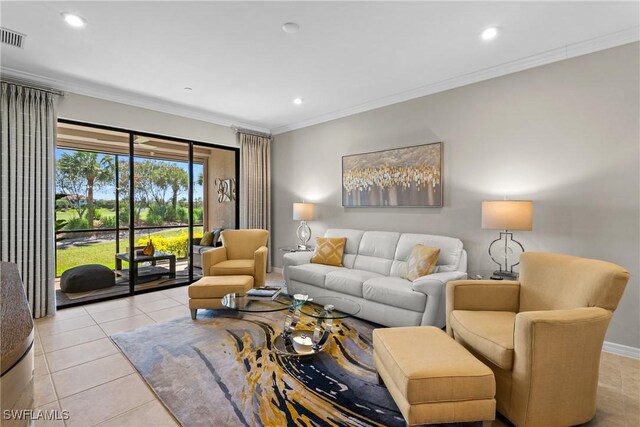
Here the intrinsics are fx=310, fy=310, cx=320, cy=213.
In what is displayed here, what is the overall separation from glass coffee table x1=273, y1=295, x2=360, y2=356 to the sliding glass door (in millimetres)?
2858

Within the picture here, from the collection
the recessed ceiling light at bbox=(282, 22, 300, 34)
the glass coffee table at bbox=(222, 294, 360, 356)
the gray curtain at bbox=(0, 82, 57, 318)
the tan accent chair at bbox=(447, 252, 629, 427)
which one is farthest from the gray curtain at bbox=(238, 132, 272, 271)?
the tan accent chair at bbox=(447, 252, 629, 427)

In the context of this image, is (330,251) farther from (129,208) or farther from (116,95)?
(116,95)

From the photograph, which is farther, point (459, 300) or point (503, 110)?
point (503, 110)

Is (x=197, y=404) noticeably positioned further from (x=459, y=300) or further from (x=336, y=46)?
(x=336, y=46)

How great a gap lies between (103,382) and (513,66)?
4.51 meters

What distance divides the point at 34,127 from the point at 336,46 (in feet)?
11.2

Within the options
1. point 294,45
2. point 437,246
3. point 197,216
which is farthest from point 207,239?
point 437,246

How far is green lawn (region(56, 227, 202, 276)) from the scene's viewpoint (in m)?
4.21

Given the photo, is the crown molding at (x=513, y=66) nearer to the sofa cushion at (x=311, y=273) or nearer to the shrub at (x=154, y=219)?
the sofa cushion at (x=311, y=273)

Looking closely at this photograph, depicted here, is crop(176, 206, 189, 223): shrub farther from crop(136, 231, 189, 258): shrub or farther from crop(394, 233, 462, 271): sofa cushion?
crop(394, 233, 462, 271): sofa cushion

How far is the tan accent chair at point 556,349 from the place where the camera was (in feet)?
5.36

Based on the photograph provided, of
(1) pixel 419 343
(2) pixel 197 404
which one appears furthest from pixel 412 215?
(2) pixel 197 404

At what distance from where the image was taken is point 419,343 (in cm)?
185

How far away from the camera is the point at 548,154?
2.98 m
